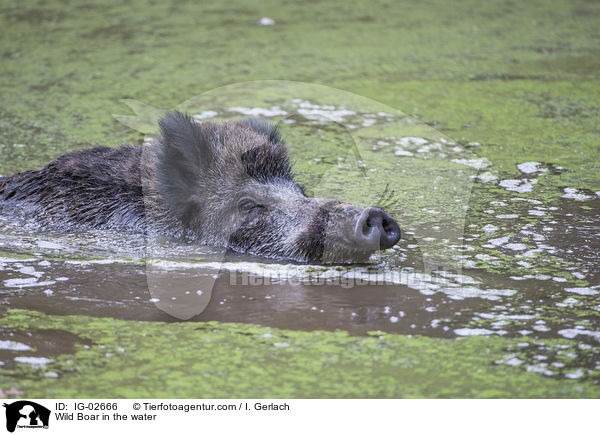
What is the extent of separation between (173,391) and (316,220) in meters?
1.86

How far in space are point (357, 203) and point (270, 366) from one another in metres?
2.63

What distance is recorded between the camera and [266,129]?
632 cm

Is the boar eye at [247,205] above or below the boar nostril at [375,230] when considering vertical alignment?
above

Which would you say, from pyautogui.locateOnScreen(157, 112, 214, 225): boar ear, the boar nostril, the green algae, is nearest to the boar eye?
pyautogui.locateOnScreen(157, 112, 214, 225): boar ear

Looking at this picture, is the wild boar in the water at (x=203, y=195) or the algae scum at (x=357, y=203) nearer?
the algae scum at (x=357, y=203)

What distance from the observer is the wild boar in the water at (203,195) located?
5.49m

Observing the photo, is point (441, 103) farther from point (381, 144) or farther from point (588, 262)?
point (588, 262)

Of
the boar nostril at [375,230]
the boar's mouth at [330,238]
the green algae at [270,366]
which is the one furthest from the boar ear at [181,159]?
the green algae at [270,366]
